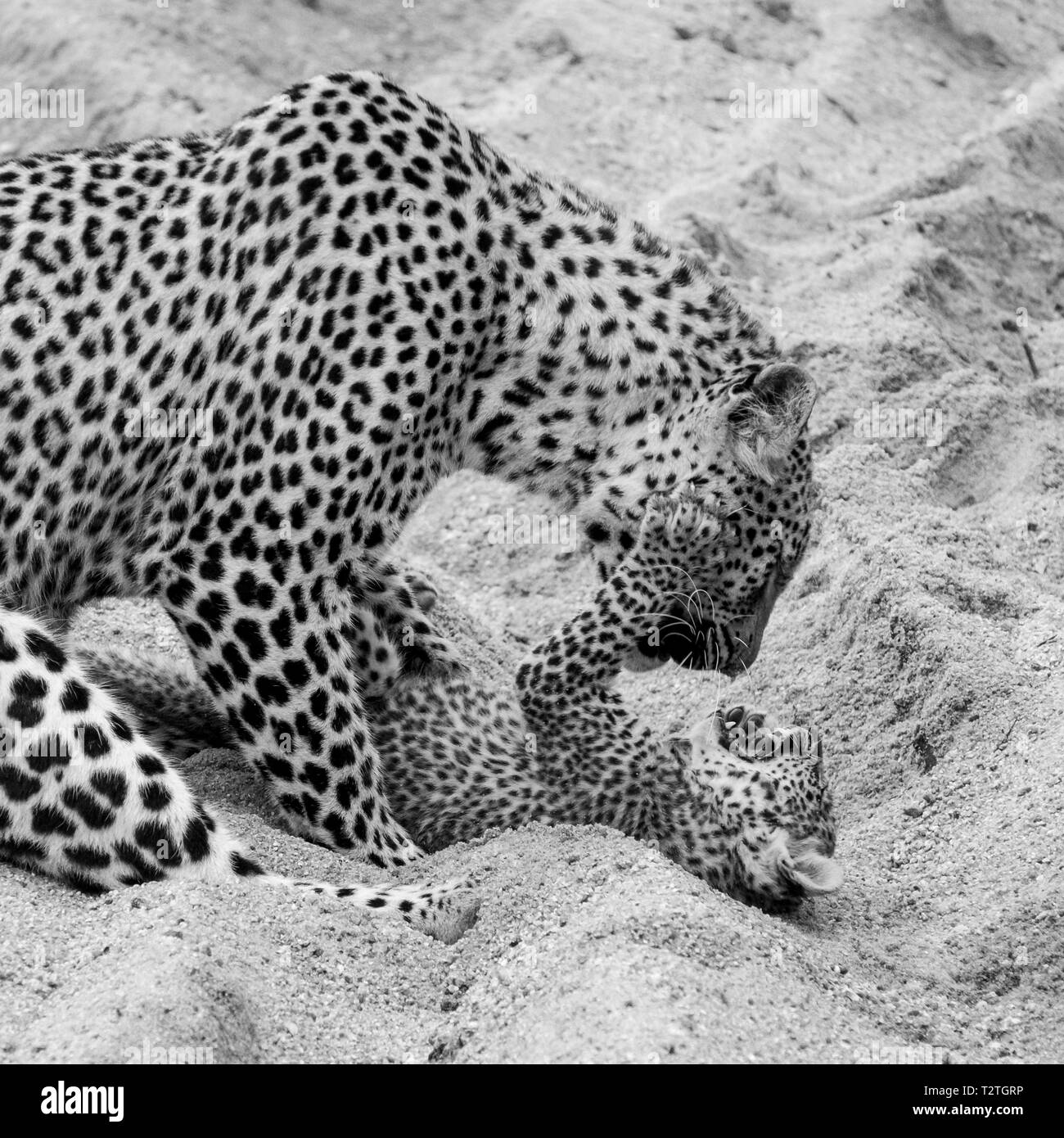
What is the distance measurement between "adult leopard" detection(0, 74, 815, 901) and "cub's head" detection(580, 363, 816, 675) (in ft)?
0.04

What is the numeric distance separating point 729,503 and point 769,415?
1.27ft

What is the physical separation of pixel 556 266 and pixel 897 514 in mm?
2056

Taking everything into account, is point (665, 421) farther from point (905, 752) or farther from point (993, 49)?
point (993, 49)

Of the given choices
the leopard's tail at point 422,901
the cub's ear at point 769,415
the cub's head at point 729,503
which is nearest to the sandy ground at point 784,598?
the leopard's tail at point 422,901

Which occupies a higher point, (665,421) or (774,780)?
(665,421)

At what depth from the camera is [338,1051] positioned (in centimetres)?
454

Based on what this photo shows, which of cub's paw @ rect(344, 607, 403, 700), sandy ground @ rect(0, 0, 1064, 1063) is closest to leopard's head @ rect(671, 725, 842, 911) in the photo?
sandy ground @ rect(0, 0, 1064, 1063)

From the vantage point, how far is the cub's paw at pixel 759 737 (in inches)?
250

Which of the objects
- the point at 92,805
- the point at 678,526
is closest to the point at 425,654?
the point at 678,526

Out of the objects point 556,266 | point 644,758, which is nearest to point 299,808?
point 644,758

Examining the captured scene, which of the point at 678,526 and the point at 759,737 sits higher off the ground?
the point at 678,526

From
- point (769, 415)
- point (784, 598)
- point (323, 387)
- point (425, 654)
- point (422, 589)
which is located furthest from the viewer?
point (784, 598)

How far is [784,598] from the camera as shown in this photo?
7.57 metres

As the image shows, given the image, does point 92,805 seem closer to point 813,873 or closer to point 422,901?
point 422,901
